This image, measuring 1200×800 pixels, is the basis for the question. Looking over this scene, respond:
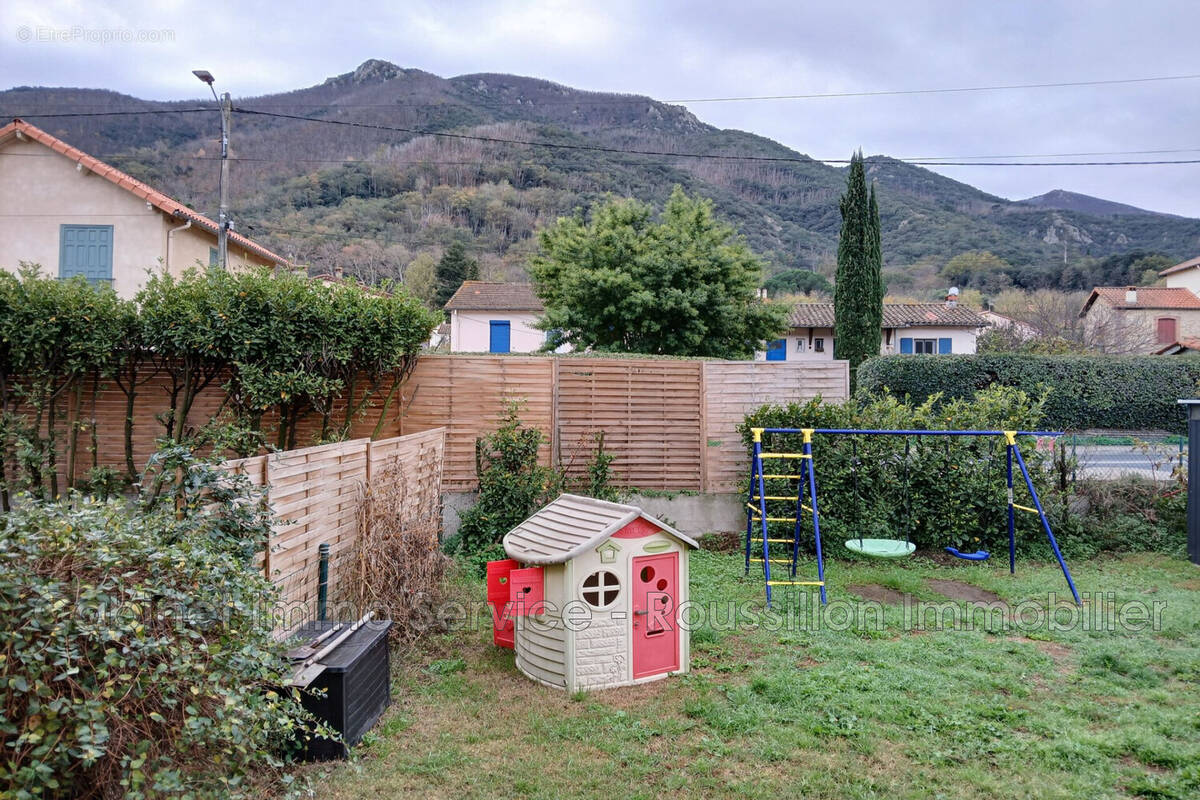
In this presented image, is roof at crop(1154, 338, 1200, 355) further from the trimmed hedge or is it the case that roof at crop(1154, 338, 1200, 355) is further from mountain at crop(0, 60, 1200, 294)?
mountain at crop(0, 60, 1200, 294)

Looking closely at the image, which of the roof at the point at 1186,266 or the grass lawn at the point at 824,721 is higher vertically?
the roof at the point at 1186,266

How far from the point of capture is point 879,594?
21.6ft

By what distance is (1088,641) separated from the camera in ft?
17.0

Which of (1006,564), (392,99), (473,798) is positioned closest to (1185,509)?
(1006,564)

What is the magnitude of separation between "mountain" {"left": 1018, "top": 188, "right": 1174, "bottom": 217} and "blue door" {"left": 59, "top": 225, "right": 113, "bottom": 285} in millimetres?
68349

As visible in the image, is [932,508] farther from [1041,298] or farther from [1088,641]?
[1041,298]

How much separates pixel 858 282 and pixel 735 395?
13.6 metres

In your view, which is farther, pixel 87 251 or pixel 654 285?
pixel 654 285

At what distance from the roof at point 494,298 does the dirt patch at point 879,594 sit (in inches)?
834

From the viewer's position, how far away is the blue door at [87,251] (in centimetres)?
1397

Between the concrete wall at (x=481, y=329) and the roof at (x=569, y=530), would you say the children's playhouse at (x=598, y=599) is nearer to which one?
the roof at (x=569, y=530)

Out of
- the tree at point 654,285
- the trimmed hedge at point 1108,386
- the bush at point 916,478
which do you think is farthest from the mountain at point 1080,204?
the bush at point 916,478

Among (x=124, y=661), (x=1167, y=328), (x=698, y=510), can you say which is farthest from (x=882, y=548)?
(x=1167, y=328)

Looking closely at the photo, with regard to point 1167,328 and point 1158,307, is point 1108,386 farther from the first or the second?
point 1167,328
